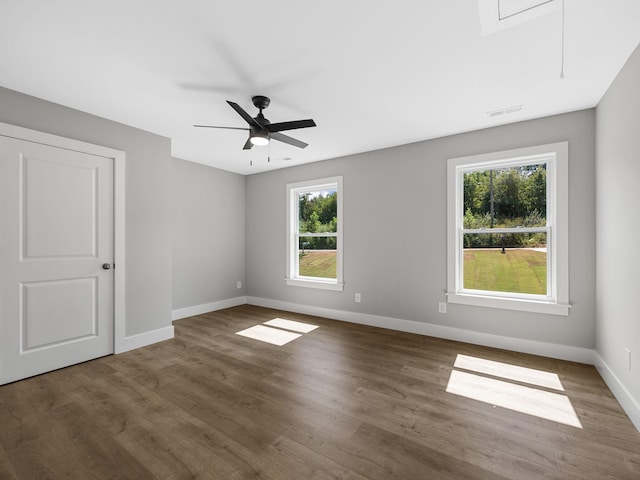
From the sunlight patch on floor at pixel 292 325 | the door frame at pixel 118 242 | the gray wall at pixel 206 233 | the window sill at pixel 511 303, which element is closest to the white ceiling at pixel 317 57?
the door frame at pixel 118 242

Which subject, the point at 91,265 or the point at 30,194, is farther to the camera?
the point at 91,265

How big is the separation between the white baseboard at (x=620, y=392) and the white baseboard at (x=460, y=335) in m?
0.20

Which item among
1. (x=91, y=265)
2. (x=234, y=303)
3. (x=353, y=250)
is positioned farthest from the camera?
(x=234, y=303)

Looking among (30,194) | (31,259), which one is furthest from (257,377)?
(30,194)

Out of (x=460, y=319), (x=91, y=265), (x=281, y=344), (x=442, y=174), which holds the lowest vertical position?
(x=281, y=344)

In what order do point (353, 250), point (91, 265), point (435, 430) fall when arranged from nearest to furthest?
point (435, 430) < point (91, 265) < point (353, 250)

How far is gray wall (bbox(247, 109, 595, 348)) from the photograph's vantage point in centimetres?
302

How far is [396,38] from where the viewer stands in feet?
6.45

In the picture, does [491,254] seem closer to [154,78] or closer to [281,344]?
[281,344]

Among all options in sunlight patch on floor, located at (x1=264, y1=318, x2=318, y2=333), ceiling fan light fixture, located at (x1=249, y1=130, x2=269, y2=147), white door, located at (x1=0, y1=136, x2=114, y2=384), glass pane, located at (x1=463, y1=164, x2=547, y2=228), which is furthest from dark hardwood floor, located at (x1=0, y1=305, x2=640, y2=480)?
ceiling fan light fixture, located at (x1=249, y1=130, x2=269, y2=147)

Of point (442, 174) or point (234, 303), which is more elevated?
point (442, 174)

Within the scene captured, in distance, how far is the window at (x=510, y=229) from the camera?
3127 millimetres

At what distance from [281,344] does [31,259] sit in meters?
2.57

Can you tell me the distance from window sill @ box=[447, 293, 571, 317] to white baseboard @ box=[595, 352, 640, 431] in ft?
A: 1.62
